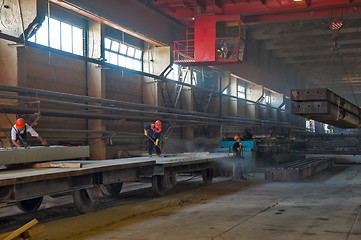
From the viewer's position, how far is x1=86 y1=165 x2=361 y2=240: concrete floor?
6.56 metres

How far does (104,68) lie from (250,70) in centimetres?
1394

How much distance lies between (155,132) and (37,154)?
4.95 m

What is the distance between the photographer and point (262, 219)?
25.3 ft

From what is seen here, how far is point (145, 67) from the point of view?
1786 centimetres

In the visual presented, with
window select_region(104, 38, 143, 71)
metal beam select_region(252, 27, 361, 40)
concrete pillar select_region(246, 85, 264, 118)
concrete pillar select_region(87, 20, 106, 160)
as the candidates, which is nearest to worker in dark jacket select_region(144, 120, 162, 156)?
concrete pillar select_region(87, 20, 106, 160)

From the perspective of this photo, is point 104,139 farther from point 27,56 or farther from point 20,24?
point 20,24

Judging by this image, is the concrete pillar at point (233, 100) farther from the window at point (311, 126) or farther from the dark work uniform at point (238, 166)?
the window at point (311, 126)

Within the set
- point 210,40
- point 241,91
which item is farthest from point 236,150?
point 241,91

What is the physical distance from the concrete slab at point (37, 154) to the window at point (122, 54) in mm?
6668

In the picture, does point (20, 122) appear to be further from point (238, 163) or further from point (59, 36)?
point (238, 163)

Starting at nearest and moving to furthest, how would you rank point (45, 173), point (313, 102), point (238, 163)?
point (45, 173), point (313, 102), point (238, 163)

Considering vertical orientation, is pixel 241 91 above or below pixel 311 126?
above

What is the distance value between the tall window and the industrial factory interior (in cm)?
3

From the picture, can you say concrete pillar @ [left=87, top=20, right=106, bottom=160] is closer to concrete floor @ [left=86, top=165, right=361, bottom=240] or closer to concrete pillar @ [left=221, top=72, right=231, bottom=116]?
concrete floor @ [left=86, top=165, right=361, bottom=240]
